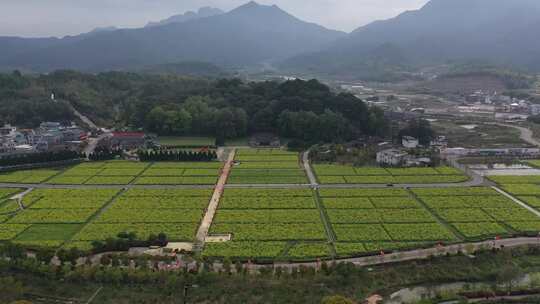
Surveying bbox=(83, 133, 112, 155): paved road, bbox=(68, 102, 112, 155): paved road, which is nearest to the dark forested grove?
bbox=(68, 102, 112, 155): paved road

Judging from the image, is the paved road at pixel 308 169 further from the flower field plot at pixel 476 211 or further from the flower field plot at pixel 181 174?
the flower field plot at pixel 476 211

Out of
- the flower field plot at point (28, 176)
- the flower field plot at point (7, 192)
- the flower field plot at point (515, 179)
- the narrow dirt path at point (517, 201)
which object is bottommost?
the narrow dirt path at point (517, 201)

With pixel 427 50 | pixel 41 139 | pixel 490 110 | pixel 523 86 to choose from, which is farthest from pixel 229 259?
pixel 427 50

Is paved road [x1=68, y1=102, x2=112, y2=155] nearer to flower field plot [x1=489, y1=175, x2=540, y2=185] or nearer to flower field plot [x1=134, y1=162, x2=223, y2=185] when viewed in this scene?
flower field plot [x1=134, y1=162, x2=223, y2=185]

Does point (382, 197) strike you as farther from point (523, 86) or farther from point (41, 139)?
point (523, 86)

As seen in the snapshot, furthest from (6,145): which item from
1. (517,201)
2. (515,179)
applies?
(515,179)

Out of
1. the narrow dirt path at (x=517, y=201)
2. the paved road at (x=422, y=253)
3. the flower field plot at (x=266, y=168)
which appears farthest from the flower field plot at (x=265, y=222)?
the narrow dirt path at (x=517, y=201)
